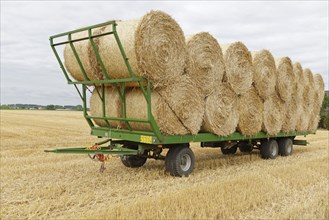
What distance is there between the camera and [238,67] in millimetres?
9477

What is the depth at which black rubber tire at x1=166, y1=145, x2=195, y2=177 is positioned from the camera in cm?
815

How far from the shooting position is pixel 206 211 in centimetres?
553

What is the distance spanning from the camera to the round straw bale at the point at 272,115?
10707 millimetres

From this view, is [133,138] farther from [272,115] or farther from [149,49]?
[272,115]

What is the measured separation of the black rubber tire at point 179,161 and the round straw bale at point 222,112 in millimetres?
771

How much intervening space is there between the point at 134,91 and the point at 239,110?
111 inches

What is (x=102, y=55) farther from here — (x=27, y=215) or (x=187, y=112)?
(x=27, y=215)

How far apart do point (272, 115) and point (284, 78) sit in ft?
3.96

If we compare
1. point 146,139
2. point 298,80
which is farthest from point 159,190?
point 298,80

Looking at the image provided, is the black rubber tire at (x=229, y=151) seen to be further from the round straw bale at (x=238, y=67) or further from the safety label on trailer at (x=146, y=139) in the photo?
the safety label on trailer at (x=146, y=139)

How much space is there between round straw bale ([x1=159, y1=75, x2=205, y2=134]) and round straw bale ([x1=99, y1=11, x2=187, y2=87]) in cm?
18

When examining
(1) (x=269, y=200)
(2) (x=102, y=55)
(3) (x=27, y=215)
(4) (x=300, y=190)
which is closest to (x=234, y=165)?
(4) (x=300, y=190)

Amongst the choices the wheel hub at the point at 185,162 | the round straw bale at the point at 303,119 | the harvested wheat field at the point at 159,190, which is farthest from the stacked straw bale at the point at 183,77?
the round straw bale at the point at 303,119

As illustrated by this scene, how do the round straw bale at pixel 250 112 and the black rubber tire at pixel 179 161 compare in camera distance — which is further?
the round straw bale at pixel 250 112
